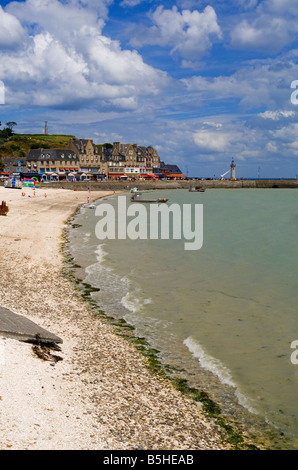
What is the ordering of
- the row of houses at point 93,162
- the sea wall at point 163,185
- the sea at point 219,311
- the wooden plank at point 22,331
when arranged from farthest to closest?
1. the row of houses at point 93,162
2. the sea wall at point 163,185
3. the wooden plank at point 22,331
4. the sea at point 219,311

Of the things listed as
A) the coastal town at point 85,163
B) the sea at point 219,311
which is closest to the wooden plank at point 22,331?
the sea at point 219,311

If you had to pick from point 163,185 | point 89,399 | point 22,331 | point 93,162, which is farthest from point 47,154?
point 89,399

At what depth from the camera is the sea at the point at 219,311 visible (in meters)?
11.2

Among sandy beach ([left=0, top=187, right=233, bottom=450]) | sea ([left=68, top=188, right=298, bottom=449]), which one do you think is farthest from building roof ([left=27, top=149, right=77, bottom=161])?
sandy beach ([left=0, top=187, right=233, bottom=450])

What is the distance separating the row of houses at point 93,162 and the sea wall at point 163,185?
1582cm

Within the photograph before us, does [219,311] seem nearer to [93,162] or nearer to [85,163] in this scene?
[85,163]

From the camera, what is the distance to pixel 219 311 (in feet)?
58.7

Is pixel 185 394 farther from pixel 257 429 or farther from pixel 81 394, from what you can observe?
pixel 81 394

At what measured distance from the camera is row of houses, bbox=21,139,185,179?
155m

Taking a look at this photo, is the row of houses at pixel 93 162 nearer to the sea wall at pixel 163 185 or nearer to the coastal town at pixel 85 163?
the coastal town at pixel 85 163

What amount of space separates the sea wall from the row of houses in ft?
51.9

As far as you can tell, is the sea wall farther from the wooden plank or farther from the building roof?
the wooden plank
